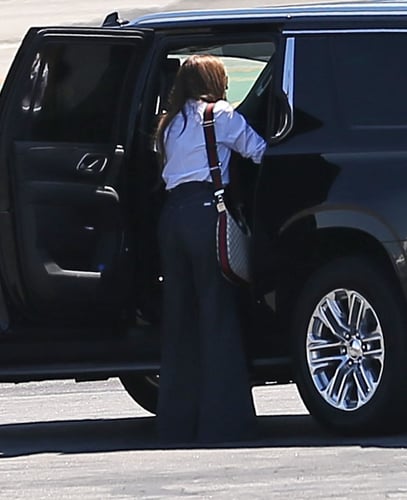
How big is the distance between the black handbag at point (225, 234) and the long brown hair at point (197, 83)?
8 cm

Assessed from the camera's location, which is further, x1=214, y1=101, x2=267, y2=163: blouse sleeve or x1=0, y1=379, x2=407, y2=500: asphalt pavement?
x1=214, y1=101, x2=267, y2=163: blouse sleeve

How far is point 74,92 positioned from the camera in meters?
9.00

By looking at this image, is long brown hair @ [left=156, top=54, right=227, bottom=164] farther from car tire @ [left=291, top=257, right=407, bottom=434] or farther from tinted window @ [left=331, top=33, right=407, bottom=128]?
car tire @ [left=291, top=257, right=407, bottom=434]

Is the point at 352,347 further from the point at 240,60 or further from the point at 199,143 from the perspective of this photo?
the point at 240,60

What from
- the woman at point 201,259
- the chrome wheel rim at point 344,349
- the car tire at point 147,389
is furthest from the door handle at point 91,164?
the car tire at point 147,389

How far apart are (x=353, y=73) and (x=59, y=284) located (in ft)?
5.49

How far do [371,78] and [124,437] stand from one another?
7.10 ft

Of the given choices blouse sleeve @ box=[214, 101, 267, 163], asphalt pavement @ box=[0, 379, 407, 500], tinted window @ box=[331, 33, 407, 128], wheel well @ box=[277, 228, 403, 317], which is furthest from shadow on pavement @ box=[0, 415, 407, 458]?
tinted window @ box=[331, 33, 407, 128]

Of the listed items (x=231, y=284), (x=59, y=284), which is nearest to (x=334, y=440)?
(x=231, y=284)

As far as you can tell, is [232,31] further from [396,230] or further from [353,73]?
[396,230]

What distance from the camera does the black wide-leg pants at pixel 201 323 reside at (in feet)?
28.1

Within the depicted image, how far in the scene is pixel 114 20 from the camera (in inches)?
363

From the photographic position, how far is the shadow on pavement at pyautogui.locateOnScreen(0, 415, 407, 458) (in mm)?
8391

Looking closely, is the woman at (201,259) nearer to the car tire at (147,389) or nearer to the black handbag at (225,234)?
the black handbag at (225,234)
